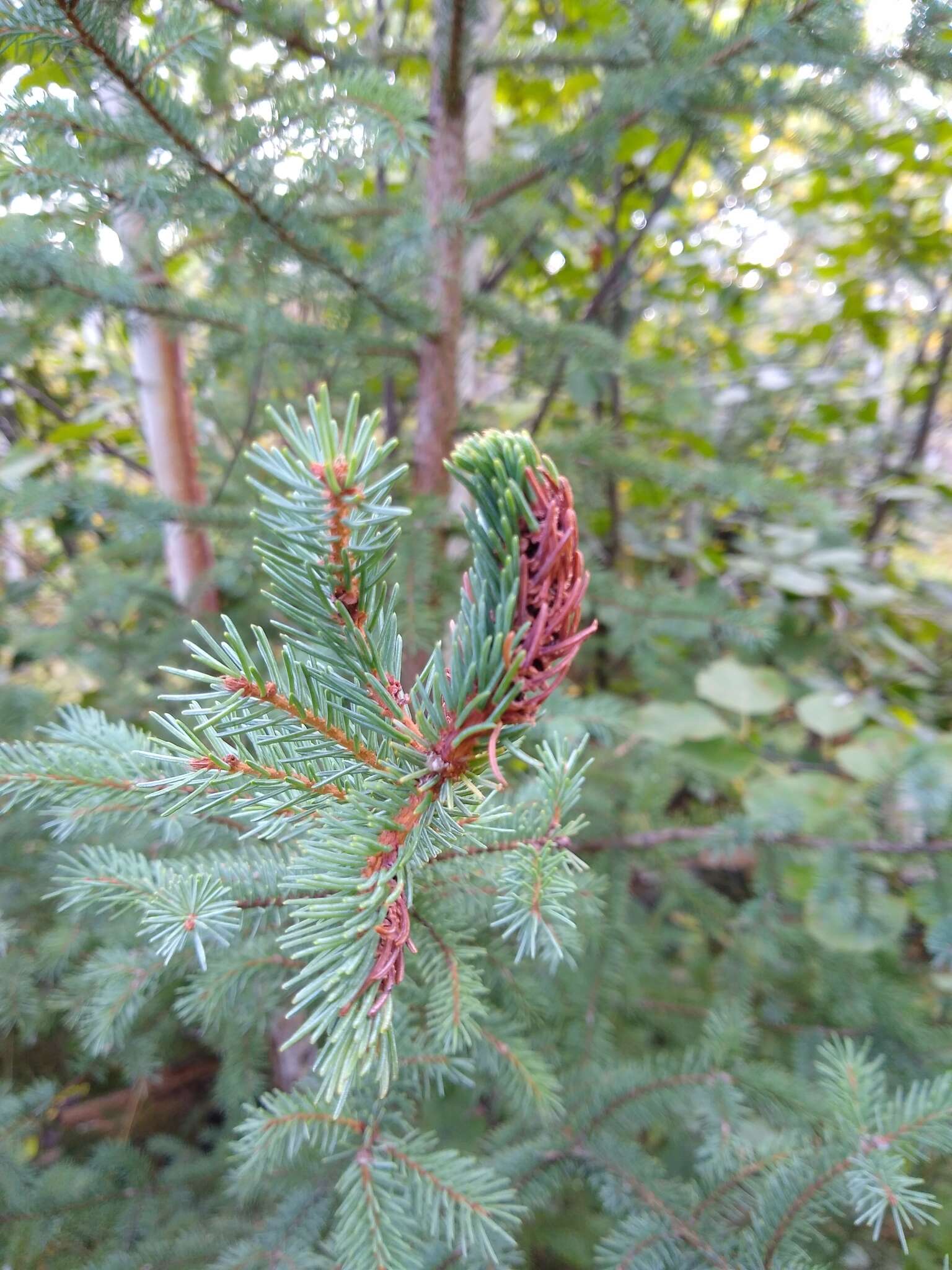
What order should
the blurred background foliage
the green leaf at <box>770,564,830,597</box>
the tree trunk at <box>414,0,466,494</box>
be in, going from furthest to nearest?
1. the green leaf at <box>770,564,830,597</box>
2. the tree trunk at <box>414,0,466,494</box>
3. the blurred background foliage

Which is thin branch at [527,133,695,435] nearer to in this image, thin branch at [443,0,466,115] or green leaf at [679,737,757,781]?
thin branch at [443,0,466,115]

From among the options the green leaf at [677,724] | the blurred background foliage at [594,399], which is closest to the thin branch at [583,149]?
the blurred background foliage at [594,399]

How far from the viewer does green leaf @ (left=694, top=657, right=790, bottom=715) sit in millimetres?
994

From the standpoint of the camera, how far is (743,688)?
3.35 ft

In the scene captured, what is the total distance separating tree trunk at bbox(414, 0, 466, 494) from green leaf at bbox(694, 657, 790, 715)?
509 millimetres

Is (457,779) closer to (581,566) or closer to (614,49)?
(581,566)

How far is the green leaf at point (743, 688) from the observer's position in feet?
3.26

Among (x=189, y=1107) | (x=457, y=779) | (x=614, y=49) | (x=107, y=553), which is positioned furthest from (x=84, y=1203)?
(x=614, y=49)

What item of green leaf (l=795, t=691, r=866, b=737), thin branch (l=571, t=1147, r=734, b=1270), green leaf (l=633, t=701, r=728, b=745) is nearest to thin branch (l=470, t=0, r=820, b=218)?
green leaf (l=633, t=701, r=728, b=745)

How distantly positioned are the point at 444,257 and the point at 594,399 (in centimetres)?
33

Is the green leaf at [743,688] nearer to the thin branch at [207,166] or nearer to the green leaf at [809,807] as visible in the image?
the green leaf at [809,807]

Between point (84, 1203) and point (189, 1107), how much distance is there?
1.35ft

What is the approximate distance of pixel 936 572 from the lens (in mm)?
2084

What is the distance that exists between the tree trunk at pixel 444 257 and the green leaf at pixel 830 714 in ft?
2.15
